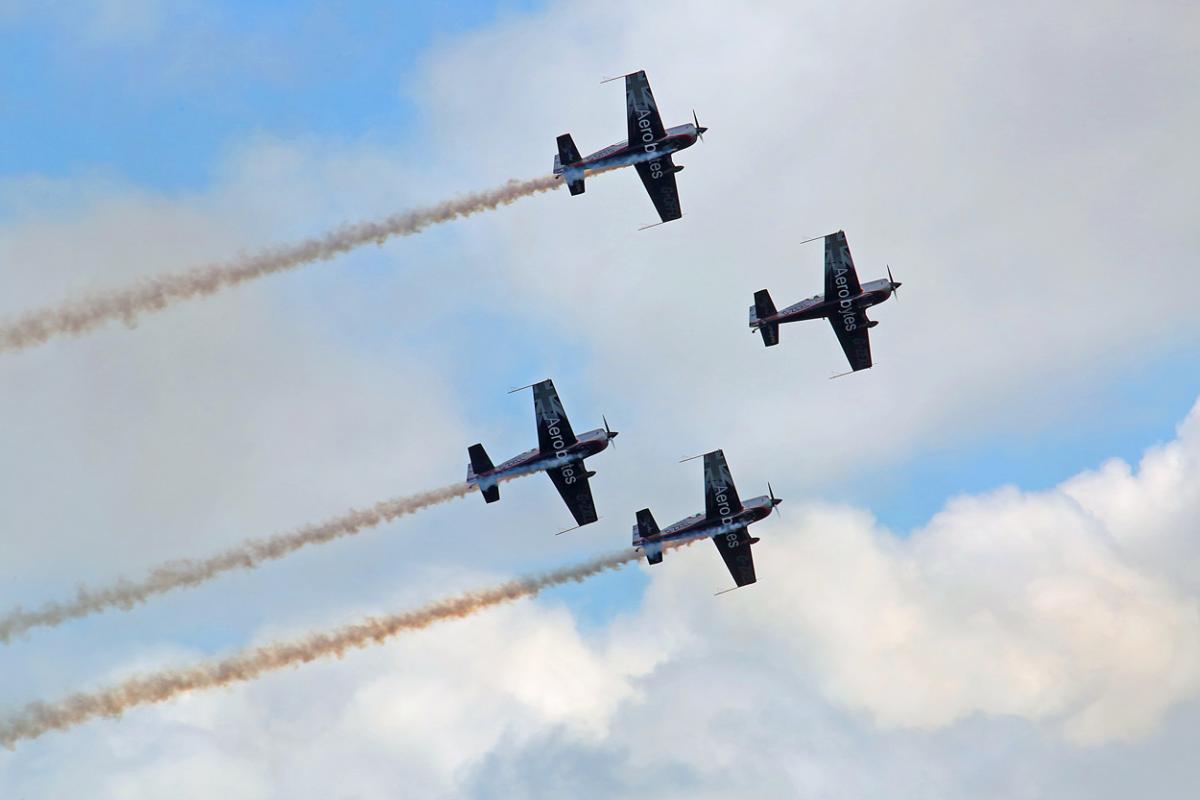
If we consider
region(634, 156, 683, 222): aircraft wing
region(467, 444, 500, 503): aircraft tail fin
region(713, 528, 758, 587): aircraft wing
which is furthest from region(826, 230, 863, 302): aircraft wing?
region(467, 444, 500, 503): aircraft tail fin

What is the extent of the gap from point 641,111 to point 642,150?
2248mm

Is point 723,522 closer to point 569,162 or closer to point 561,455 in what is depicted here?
point 561,455

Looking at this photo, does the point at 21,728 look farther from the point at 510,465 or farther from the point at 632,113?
the point at 632,113

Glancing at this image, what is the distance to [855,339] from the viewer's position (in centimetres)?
11362

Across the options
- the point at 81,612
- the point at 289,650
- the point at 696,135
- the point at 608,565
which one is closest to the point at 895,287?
the point at 696,135

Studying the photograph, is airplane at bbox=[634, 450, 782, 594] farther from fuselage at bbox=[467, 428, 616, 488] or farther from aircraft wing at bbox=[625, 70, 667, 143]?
aircraft wing at bbox=[625, 70, 667, 143]

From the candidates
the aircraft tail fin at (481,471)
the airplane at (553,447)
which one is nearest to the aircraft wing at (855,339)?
the airplane at (553,447)

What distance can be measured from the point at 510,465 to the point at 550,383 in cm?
519

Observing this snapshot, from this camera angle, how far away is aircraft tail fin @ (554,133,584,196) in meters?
106

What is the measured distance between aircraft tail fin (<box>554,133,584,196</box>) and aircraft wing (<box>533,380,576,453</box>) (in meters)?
11.1

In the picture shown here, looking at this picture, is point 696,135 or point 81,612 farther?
point 696,135

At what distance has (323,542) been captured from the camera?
103312 mm

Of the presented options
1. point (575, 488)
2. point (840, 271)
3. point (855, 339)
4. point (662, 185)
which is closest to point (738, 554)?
point (575, 488)

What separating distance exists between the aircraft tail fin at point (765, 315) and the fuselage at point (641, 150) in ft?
33.5
